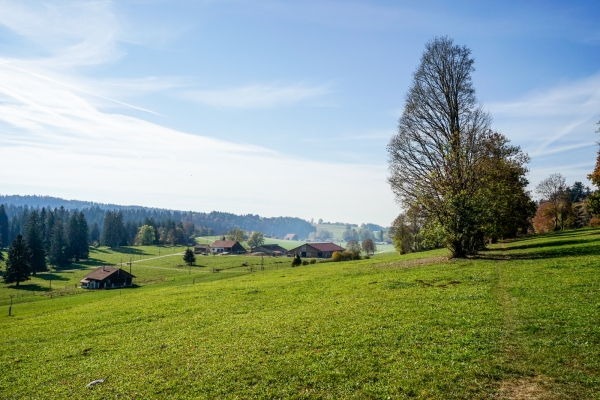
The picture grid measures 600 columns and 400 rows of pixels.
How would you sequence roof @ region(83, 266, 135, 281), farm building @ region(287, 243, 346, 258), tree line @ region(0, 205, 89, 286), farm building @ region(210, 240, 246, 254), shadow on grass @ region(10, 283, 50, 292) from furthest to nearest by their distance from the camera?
farm building @ region(210, 240, 246, 254), farm building @ region(287, 243, 346, 258), tree line @ region(0, 205, 89, 286), roof @ region(83, 266, 135, 281), shadow on grass @ region(10, 283, 50, 292)

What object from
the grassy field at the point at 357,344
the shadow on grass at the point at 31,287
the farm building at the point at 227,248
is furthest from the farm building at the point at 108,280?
the farm building at the point at 227,248

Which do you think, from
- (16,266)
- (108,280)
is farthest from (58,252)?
(108,280)

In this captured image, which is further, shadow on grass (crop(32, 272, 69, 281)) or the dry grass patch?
shadow on grass (crop(32, 272, 69, 281))

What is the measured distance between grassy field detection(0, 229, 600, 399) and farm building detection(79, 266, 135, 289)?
6783cm

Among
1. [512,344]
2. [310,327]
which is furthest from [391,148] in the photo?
[512,344]

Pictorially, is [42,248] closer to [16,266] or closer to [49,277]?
[49,277]

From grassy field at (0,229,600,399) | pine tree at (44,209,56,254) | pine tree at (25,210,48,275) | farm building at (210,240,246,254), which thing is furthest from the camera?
→ farm building at (210,240,246,254)

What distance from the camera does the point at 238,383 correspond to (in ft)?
44.0

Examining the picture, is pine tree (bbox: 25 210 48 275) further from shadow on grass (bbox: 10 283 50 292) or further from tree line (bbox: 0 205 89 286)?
shadow on grass (bbox: 10 283 50 292)

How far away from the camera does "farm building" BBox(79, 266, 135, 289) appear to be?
92.2 meters

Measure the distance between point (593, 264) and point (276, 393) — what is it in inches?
966

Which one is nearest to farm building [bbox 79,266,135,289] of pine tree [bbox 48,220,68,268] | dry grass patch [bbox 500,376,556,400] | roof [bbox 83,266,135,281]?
roof [bbox 83,266,135,281]

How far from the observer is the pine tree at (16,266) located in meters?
97.6

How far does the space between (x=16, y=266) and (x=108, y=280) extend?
27579mm
